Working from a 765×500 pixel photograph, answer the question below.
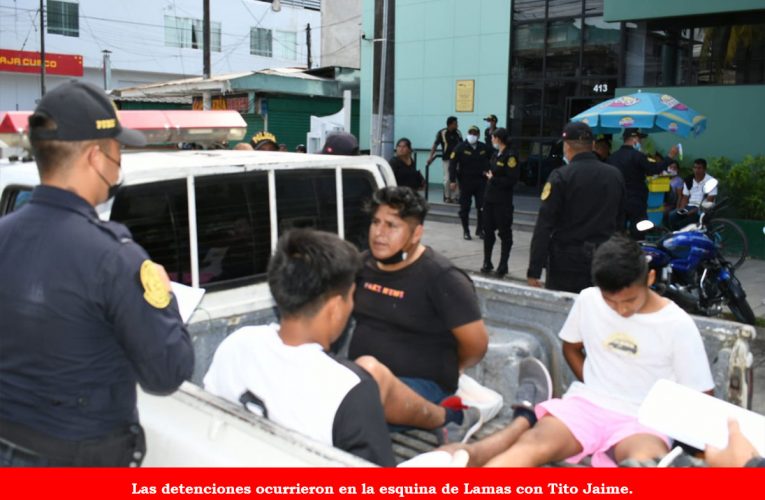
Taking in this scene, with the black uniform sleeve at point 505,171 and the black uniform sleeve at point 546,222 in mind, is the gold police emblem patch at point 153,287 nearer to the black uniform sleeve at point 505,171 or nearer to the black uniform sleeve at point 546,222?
the black uniform sleeve at point 546,222

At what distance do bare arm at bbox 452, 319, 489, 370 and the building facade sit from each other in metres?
9.44

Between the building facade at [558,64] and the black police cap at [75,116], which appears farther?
the building facade at [558,64]

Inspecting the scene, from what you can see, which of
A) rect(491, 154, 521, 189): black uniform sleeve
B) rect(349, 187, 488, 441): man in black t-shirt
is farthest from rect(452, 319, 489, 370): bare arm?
rect(491, 154, 521, 189): black uniform sleeve

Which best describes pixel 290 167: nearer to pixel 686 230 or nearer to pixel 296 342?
pixel 296 342

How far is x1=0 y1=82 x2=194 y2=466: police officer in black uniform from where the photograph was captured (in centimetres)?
194

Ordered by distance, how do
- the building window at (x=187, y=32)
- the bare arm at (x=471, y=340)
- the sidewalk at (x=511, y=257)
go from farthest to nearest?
the building window at (x=187, y=32) → the sidewalk at (x=511, y=257) → the bare arm at (x=471, y=340)

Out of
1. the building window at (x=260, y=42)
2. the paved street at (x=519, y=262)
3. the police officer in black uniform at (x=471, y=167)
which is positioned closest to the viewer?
the paved street at (x=519, y=262)

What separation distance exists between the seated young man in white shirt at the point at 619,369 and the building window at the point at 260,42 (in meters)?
45.3

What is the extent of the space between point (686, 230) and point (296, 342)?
600 cm

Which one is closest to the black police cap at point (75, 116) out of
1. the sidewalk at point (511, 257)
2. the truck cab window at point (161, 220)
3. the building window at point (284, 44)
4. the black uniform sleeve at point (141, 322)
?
the black uniform sleeve at point (141, 322)

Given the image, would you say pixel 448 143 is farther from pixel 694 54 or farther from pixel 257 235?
pixel 257 235

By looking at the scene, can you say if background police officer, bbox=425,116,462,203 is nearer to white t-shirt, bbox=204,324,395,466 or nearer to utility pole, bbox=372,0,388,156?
utility pole, bbox=372,0,388,156

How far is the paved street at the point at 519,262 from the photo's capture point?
20.1 feet
